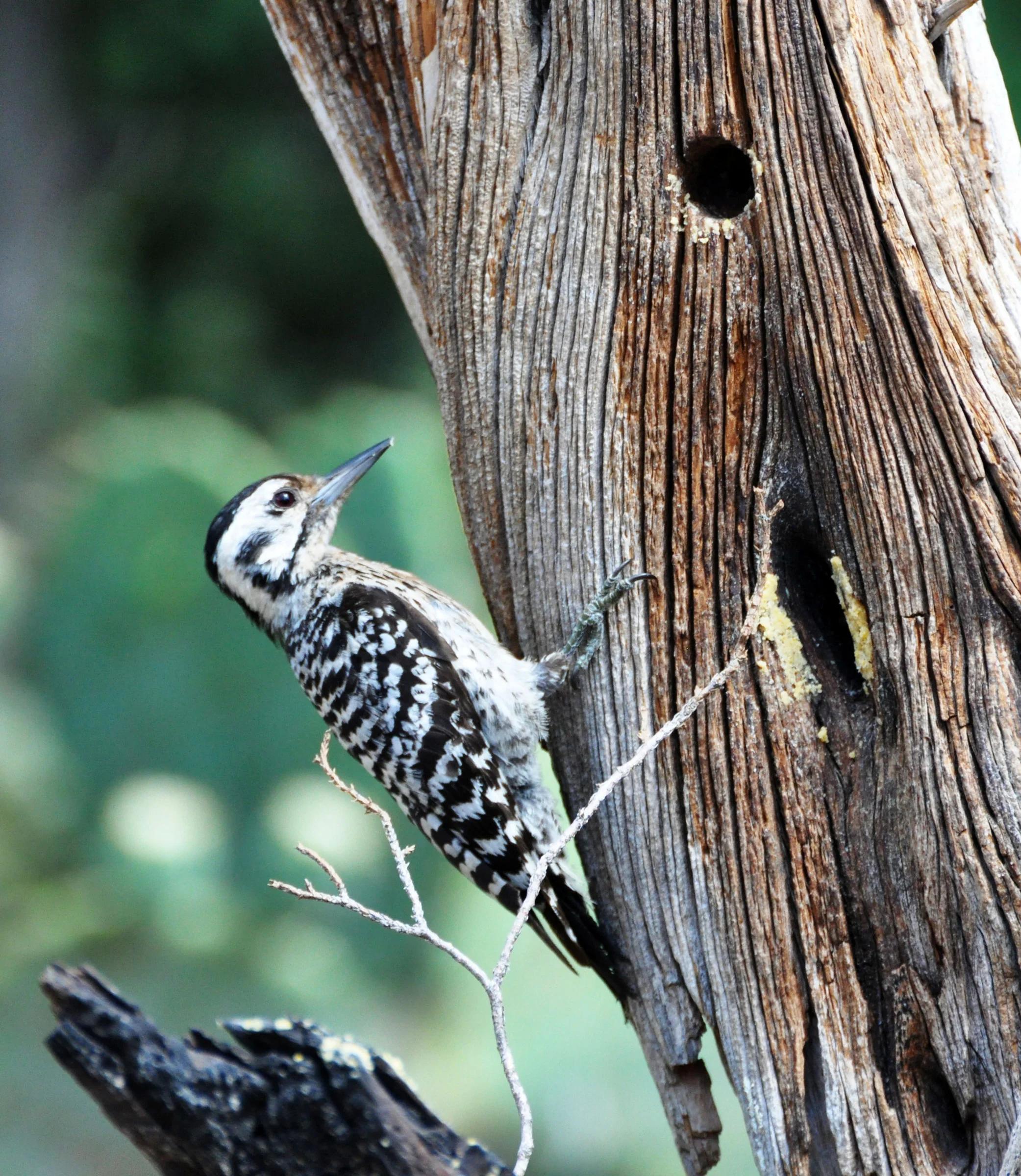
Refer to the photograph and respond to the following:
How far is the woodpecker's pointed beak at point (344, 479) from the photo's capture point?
11.8 feet

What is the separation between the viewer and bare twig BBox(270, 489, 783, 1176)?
1.62m

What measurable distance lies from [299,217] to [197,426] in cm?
493

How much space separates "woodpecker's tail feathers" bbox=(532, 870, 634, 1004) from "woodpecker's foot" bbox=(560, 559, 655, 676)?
0.50m

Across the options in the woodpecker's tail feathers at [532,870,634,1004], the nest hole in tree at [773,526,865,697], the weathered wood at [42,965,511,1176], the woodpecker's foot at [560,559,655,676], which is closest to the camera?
the weathered wood at [42,965,511,1176]

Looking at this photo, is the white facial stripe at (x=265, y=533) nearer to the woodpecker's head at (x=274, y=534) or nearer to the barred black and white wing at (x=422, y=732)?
the woodpecker's head at (x=274, y=534)

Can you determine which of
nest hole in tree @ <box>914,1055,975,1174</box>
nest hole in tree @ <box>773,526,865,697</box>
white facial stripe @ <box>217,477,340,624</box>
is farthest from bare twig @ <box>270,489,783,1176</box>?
white facial stripe @ <box>217,477,340,624</box>

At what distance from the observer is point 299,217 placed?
34.6ft

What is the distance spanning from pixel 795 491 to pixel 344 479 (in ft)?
5.62

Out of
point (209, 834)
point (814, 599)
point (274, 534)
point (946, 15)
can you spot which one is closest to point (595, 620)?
point (814, 599)

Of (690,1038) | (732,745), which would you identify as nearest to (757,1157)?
(690,1038)

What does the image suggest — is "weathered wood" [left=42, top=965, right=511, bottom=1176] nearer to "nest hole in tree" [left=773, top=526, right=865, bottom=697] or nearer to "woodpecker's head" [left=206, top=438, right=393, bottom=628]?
"nest hole in tree" [left=773, top=526, right=865, bottom=697]

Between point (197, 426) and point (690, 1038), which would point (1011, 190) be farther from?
point (197, 426)

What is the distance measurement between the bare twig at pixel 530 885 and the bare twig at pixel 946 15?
2.82ft

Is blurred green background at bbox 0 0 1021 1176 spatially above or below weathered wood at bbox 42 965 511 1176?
above
